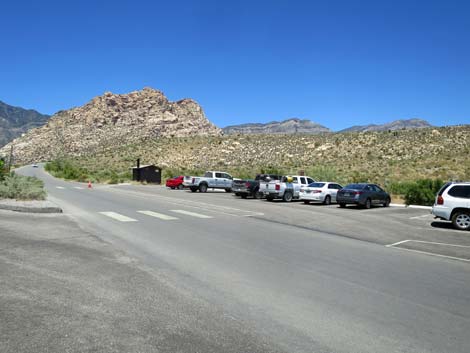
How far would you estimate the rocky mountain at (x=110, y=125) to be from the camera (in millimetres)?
142625

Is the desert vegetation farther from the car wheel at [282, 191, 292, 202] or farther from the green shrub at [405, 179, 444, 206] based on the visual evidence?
the car wheel at [282, 191, 292, 202]

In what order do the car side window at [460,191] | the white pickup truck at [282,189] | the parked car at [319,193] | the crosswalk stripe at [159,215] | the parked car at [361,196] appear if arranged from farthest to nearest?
1. the white pickup truck at [282,189]
2. the parked car at [319,193]
3. the parked car at [361,196]
4. the crosswalk stripe at [159,215]
5. the car side window at [460,191]

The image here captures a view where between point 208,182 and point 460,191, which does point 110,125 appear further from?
point 460,191

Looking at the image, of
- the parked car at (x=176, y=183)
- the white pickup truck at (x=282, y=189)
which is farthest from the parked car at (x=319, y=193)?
the parked car at (x=176, y=183)

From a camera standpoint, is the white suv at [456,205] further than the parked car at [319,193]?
No

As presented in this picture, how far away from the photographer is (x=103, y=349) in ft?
15.0

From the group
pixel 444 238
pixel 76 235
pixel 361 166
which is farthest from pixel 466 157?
pixel 76 235

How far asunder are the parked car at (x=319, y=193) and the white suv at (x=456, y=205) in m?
10.7

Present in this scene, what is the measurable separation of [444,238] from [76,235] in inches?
438

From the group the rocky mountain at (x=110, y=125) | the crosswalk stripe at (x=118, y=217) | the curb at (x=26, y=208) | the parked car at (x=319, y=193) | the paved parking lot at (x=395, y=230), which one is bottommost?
the crosswalk stripe at (x=118, y=217)

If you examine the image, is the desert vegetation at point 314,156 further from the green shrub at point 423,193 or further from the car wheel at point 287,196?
the car wheel at point 287,196

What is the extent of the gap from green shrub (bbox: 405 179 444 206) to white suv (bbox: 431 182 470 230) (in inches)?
474

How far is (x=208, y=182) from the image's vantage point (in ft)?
132

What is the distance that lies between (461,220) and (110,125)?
156 metres
